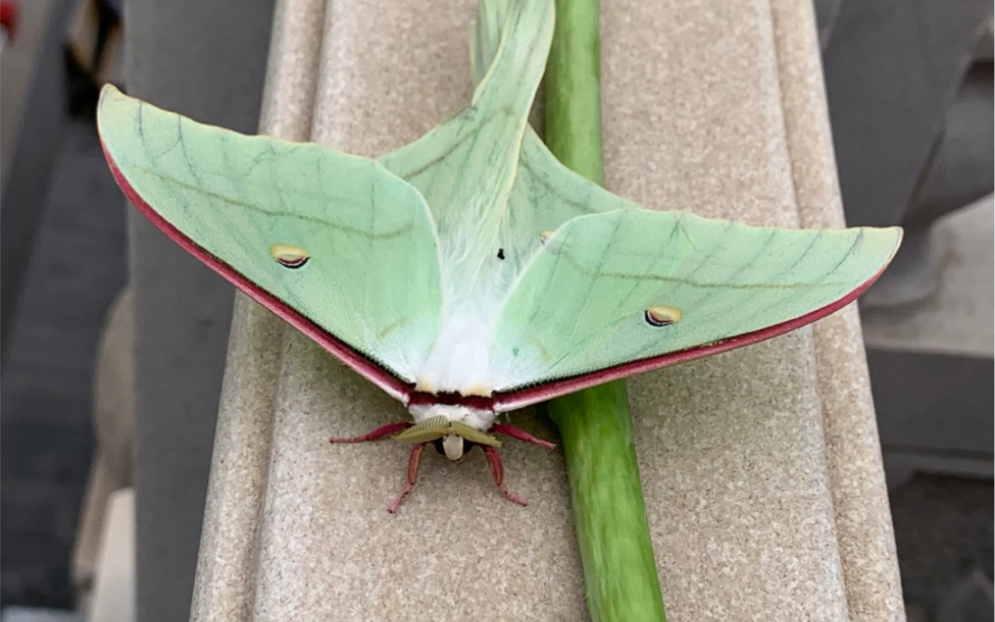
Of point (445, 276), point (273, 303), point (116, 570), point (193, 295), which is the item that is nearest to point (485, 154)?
point (445, 276)

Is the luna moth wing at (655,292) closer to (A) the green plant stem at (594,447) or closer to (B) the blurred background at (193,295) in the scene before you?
(A) the green plant stem at (594,447)

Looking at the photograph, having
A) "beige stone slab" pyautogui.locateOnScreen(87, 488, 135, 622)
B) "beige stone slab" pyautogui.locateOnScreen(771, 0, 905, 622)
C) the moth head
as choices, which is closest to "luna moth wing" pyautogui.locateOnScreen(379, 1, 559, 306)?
the moth head

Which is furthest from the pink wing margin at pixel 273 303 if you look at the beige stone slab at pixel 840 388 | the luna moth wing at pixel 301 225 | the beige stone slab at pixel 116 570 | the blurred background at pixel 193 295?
the beige stone slab at pixel 116 570

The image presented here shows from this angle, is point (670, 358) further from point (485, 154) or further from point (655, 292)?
point (485, 154)

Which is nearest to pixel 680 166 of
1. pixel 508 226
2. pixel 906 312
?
pixel 508 226

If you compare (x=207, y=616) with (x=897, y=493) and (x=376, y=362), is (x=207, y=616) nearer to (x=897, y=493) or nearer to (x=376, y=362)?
(x=376, y=362)

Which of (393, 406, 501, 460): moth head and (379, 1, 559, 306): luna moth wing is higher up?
(379, 1, 559, 306): luna moth wing

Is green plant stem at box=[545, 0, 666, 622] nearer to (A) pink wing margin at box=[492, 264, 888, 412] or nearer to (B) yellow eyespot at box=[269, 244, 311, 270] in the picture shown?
(A) pink wing margin at box=[492, 264, 888, 412]
